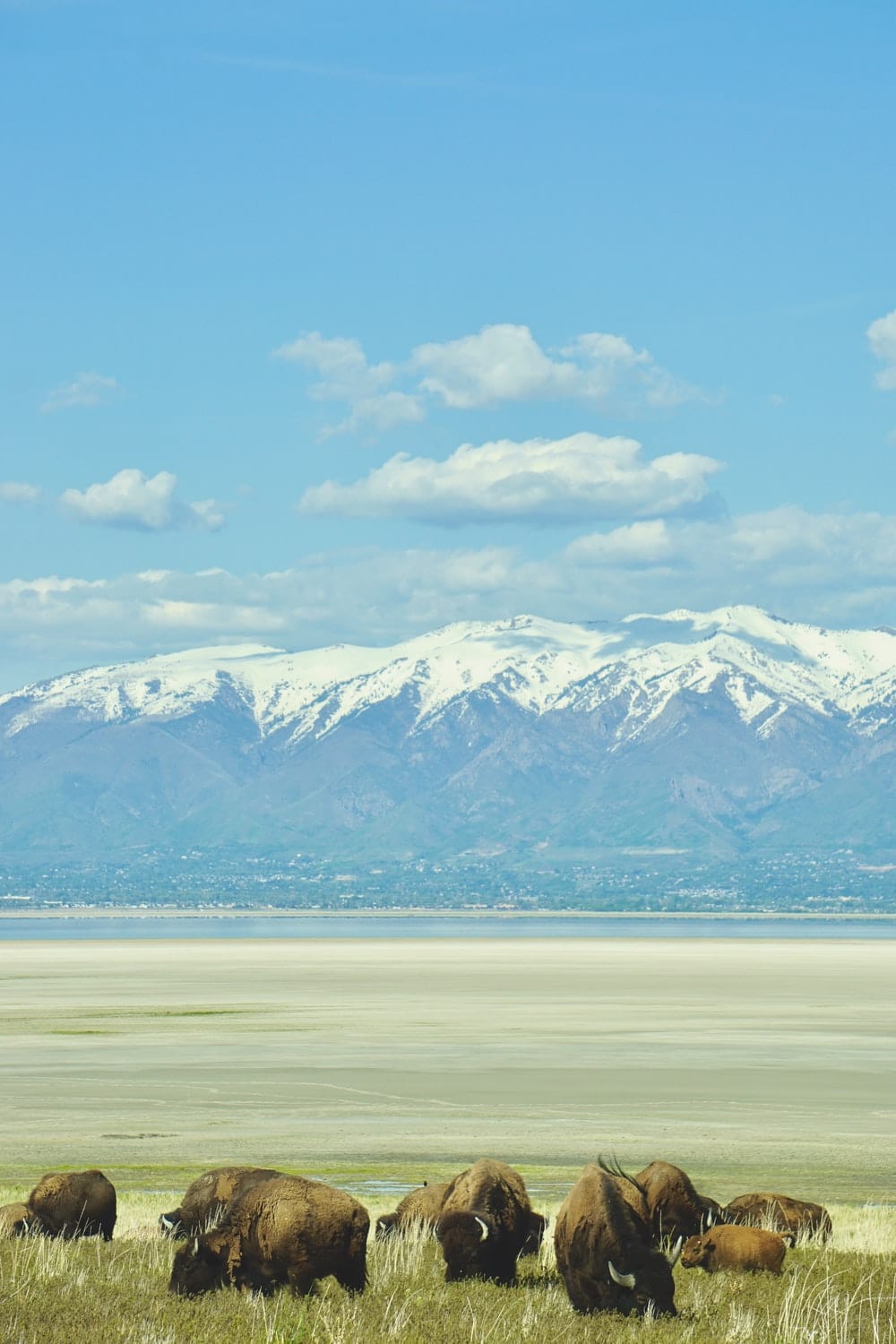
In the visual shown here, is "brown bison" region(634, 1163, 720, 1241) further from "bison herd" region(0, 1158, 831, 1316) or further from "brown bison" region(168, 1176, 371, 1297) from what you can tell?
"brown bison" region(168, 1176, 371, 1297)

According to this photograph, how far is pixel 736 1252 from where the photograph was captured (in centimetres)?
1867

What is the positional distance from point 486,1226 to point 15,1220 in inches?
224

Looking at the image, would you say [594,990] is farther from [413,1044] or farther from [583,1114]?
[583,1114]

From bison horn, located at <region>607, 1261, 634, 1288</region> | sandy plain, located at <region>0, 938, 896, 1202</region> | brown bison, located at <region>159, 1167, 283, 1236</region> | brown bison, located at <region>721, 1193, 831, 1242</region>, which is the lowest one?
sandy plain, located at <region>0, 938, 896, 1202</region>

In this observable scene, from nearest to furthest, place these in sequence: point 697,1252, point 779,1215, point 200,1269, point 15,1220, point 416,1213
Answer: point 200,1269 → point 697,1252 → point 15,1220 → point 416,1213 → point 779,1215

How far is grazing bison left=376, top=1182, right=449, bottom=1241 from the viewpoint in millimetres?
19844

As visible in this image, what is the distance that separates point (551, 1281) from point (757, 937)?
158m

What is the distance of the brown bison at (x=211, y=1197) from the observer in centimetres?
1680

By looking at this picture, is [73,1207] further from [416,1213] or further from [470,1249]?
[470,1249]

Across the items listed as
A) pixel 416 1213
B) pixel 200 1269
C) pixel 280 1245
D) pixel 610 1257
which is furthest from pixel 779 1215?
pixel 200 1269

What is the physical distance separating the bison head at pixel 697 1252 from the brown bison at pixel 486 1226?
73.6 inches

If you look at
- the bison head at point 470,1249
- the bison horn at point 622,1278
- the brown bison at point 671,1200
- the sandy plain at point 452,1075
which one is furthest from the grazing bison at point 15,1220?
the sandy plain at point 452,1075

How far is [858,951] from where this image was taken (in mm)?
134375

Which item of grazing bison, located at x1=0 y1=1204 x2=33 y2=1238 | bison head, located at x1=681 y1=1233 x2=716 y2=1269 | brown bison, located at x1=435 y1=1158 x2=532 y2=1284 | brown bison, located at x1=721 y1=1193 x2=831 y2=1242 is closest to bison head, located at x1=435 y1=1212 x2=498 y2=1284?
brown bison, located at x1=435 y1=1158 x2=532 y2=1284
